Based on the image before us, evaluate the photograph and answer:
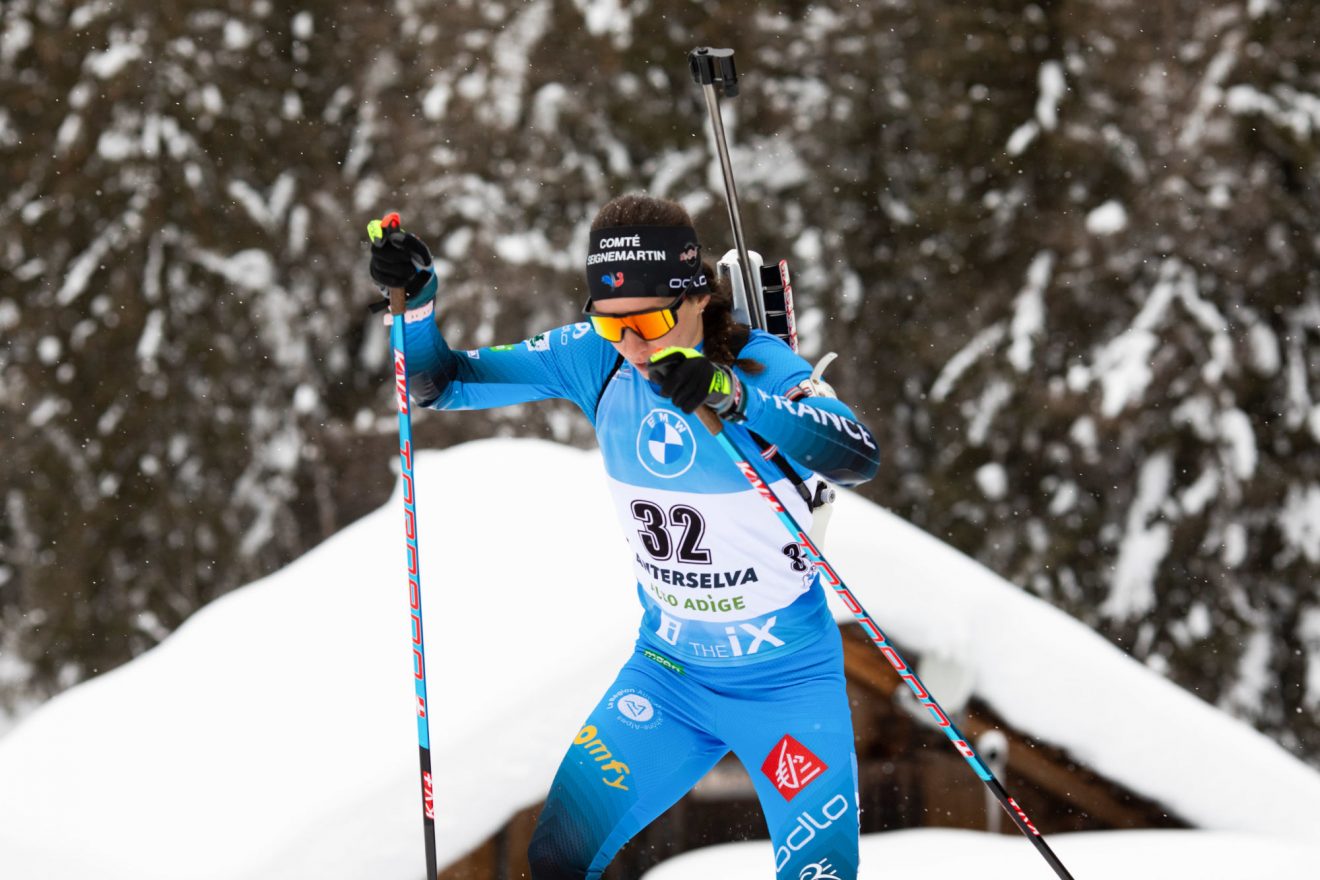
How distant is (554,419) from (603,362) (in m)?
8.97

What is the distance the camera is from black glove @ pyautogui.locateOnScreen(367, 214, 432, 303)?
2.73 meters

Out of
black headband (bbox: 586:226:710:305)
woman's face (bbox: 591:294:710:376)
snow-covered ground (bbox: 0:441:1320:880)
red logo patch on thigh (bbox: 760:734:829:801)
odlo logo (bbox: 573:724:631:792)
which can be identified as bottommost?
snow-covered ground (bbox: 0:441:1320:880)

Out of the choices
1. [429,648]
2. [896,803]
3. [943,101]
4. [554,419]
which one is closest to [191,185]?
[554,419]

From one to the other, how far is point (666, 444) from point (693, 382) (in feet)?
1.26

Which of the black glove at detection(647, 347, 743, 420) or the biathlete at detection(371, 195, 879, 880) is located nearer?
the black glove at detection(647, 347, 743, 420)

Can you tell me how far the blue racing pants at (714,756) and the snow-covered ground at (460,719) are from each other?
0.84m

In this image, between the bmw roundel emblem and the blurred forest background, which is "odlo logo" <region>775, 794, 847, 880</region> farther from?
the blurred forest background

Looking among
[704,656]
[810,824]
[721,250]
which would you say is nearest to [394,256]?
[704,656]

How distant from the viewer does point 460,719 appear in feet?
12.0

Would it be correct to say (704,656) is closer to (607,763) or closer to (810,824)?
(607,763)

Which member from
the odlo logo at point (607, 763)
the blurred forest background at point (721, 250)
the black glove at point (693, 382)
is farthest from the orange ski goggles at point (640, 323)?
the blurred forest background at point (721, 250)

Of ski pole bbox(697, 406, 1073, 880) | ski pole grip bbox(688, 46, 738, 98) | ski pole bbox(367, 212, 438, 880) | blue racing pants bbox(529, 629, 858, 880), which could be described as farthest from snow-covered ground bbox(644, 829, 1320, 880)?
ski pole grip bbox(688, 46, 738, 98)

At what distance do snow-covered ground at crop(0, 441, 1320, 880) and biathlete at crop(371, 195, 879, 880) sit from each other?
863 mm

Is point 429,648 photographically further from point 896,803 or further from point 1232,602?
point 1232,602
